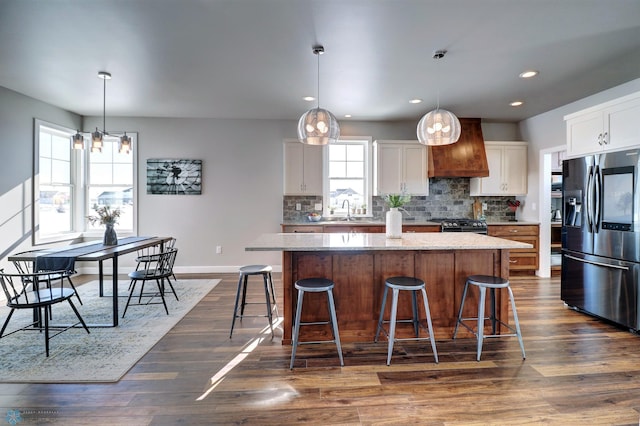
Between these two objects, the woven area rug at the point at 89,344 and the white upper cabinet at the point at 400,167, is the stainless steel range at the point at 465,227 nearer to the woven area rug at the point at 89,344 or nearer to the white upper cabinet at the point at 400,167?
the white upper cabinet at the point at 400,167

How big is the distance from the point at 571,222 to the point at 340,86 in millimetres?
3141

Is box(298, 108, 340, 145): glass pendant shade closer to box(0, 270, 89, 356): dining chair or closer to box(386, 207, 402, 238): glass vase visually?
box(386, 207, 402, 238): glass vase

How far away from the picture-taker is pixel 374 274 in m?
2.79

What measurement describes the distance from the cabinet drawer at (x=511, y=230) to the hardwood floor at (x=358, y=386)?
2299 mm

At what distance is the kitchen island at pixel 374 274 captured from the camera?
8.96 ft

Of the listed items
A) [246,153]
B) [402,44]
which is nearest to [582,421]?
[402,44]

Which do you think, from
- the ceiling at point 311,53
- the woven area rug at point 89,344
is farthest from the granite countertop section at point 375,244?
the ceiling at point 311,53

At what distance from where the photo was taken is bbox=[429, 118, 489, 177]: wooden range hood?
5.22 metres

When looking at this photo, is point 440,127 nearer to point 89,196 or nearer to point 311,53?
point 311,53

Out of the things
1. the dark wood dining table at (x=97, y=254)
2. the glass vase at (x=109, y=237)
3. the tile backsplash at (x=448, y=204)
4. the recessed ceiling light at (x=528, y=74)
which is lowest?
the dark wood dining table at (x=97, y=254)

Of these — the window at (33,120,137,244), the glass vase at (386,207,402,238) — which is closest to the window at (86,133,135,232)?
the window at (33,120,137,244)

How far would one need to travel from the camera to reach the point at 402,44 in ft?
9.29

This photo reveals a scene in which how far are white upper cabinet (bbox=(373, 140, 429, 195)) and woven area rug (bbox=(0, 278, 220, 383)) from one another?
3424 millimetres

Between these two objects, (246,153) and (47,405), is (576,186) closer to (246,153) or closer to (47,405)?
(246,153)
